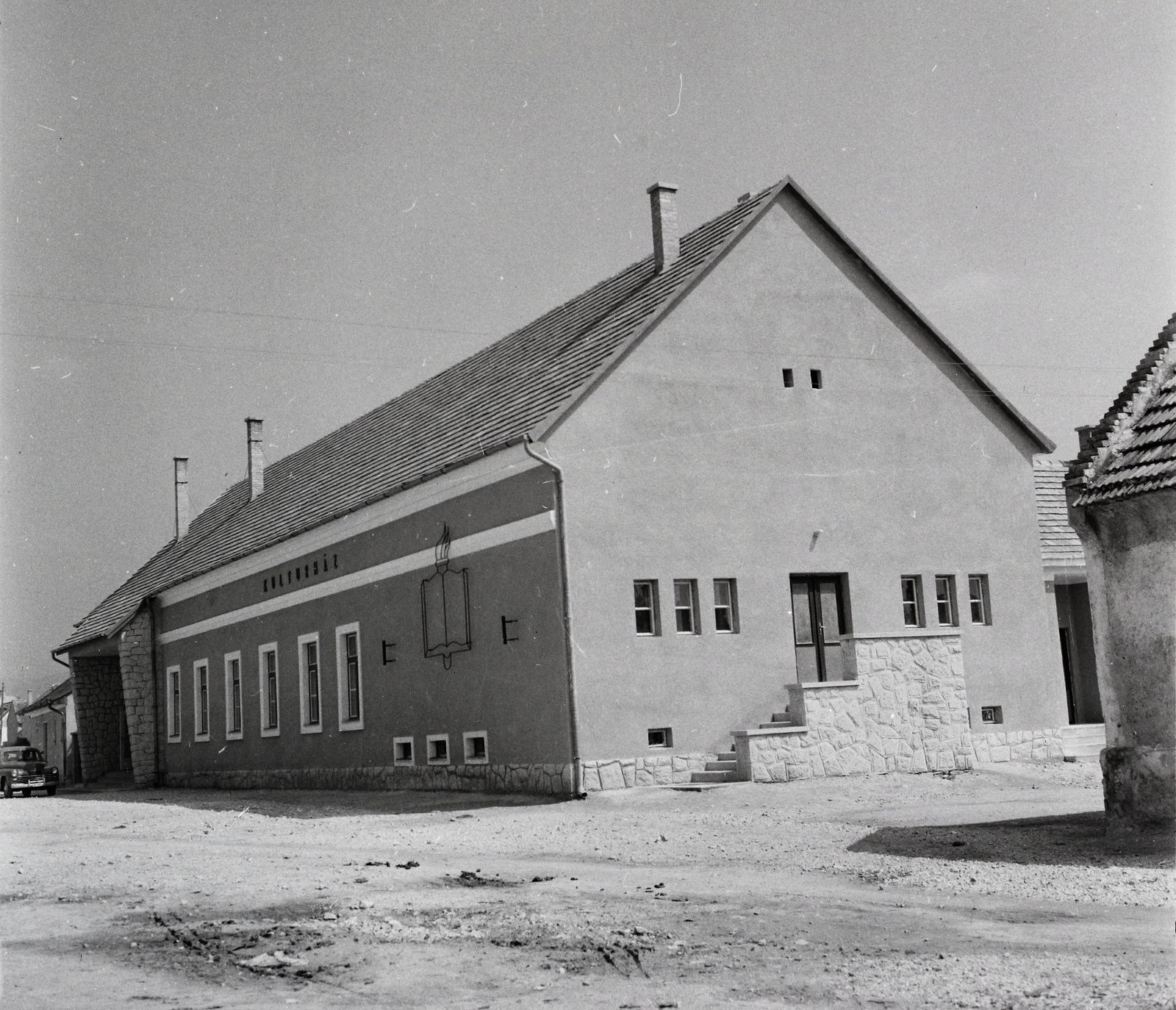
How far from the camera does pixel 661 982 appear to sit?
6906mm

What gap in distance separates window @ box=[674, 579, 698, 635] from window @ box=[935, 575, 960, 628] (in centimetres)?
481

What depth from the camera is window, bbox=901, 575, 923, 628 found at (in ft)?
75.9

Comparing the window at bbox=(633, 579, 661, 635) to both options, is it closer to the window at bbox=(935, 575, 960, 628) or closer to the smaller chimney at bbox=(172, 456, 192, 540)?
the window at bbox=(935, 575, 960, 628)

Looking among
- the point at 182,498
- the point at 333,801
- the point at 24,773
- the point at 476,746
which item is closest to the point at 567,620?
the point at 476,746

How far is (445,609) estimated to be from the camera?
74.6 feet

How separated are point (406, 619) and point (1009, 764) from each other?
10509mm

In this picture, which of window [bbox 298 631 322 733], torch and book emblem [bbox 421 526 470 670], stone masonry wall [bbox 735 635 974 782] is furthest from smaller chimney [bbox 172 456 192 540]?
stone masonry wall [bbox 735 635 974 782]

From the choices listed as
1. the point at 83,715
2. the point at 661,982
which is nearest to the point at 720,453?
the point at 661,982

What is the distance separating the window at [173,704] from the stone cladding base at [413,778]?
2.69 meters

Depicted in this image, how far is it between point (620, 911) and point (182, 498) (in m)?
37.8

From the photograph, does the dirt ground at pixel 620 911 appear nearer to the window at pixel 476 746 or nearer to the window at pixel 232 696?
the window at pixel 476 746

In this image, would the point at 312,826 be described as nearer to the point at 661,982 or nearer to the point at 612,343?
the point at 612,343

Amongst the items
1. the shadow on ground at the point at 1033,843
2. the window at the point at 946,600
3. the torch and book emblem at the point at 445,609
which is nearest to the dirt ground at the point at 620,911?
the shadow on ground at the point at 1033,843

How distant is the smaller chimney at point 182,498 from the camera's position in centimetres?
4409
